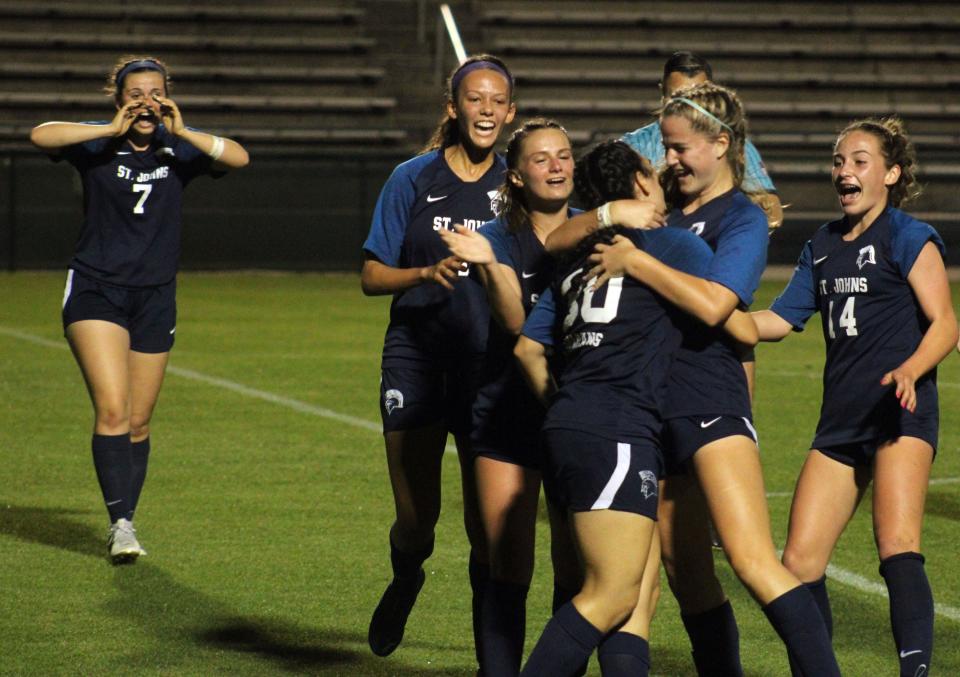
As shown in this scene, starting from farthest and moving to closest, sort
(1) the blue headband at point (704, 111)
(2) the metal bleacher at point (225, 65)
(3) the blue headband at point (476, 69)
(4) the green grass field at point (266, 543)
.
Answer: (2) the metal bleacher at point (225, 65)
(4) the green grass field at point (266, 543)
(3) the blue headband at point (476, 69)
(1) the blue headband at point (704, 111)

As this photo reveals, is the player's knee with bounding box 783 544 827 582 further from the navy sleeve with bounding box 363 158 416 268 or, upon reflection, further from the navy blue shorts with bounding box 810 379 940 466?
the navy sleeve with bounding box 363 158 416 268

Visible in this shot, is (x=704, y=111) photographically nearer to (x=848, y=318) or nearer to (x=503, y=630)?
(x=848, y=318)

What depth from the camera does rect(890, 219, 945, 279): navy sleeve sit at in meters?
4.60

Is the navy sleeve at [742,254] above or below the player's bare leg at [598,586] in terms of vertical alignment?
above

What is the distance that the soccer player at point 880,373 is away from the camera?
454cm

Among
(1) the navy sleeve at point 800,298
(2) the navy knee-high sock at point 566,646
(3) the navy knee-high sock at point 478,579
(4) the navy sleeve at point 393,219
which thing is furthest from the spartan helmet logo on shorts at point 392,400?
(2) the navy knee-high sock at point 566,646

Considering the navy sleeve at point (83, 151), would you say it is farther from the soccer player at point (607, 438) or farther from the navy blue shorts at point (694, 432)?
the navy blue shorts at point (694, 432)

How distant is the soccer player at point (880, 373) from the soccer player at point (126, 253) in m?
2.92

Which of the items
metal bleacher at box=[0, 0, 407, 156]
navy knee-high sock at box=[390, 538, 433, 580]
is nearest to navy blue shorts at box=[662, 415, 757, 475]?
navy knee-high sock at box=[390, 538, 433, 580]

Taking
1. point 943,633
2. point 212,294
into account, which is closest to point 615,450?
point 943,633

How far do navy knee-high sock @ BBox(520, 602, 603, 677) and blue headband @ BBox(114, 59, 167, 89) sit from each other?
3.57 metres

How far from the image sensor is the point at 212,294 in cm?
1900

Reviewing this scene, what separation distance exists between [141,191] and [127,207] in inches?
3.5

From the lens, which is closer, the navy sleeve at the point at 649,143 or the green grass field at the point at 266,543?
the green grass field at the point at 266,543
